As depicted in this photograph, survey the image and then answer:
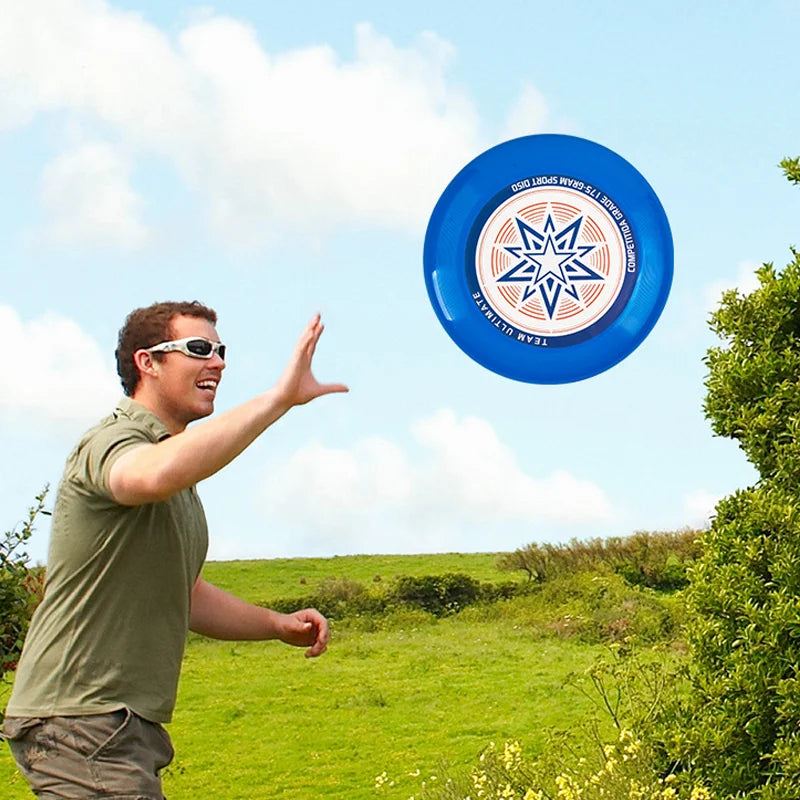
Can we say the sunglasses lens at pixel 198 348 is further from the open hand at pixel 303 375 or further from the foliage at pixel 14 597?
the foliage at pixel 14 597

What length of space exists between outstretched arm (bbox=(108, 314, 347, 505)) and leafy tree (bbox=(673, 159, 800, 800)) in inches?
125

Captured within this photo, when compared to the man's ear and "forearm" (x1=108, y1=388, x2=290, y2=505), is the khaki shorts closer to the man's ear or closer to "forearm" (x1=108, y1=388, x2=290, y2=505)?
"forearm" (x1=108, y1=388, x2=290, y2=505)

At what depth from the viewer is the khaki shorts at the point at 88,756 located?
11.3 feet

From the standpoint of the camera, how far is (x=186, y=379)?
3734mm

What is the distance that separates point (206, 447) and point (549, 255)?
3235 mm

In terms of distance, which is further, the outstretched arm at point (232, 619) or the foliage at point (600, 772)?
the foliage at point (600, 772)

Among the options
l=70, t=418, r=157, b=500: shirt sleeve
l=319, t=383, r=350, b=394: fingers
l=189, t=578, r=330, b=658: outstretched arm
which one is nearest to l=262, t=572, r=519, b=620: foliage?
l=189, t=578, r=330, b=658: outstretched arm

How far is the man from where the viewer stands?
3.45 m

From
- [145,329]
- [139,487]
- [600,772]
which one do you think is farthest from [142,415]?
[600,772]

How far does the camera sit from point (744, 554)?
576cm

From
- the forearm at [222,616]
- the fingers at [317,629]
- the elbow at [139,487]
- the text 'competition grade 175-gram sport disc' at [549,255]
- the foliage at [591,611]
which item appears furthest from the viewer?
the foliage at [591,611]

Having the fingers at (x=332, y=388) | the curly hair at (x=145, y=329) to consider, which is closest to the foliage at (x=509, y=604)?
the curly hair at (x=145, y=329)

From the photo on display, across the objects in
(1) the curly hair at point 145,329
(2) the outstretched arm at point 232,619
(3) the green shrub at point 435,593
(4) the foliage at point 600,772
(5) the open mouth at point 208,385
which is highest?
(3) the green shrub at point 435,593

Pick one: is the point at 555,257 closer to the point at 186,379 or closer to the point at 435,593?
the point at 186,379
